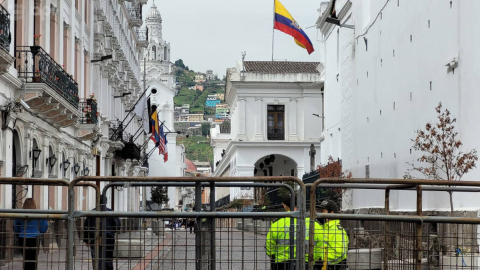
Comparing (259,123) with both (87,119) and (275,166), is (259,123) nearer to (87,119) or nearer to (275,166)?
(275,166)

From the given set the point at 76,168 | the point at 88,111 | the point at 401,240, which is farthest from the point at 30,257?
the point at 76,168

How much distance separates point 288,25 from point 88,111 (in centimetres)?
1027

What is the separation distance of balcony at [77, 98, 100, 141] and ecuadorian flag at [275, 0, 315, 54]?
30.9 ft

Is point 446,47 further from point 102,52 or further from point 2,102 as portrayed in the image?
point 102,52

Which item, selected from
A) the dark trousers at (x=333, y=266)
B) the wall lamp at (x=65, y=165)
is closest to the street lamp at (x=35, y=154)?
the wall lamp at (x=65, y=165)

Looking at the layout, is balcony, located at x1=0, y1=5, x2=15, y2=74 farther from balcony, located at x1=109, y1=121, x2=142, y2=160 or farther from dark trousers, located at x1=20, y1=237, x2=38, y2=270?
balcony, located at x1=109, y1=121, x2=142, y2=160

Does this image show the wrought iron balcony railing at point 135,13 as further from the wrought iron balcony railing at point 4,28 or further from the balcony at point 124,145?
the wrought iron balcony railing at point 4,28

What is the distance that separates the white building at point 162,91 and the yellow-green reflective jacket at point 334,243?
92.1 metres

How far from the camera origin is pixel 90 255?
8.91 m

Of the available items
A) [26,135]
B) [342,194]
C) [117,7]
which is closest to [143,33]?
[117,7]

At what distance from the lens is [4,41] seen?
61.1ft

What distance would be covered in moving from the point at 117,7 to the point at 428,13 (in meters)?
26.4

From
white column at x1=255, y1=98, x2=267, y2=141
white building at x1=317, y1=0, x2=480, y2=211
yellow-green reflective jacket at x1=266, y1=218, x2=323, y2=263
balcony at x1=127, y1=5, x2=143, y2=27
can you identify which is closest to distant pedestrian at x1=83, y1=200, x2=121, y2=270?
yellow-green reflective jacket at x1=266, y1=218, x2=323, y2=263

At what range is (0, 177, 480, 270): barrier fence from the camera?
8586mm
